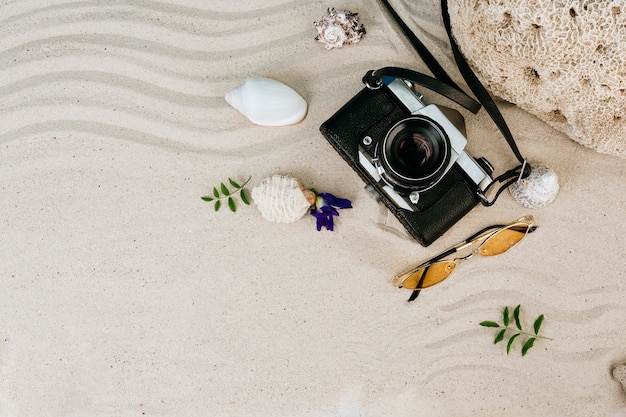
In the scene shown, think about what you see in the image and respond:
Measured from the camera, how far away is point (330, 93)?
1.32 meters

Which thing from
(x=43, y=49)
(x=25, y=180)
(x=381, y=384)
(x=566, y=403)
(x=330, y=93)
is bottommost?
(x=566, y=403)

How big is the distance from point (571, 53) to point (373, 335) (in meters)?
0.80

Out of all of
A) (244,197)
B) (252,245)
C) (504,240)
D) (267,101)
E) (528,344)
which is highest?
(267,101)

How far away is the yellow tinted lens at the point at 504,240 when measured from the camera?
4.23ft

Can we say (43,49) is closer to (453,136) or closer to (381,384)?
(453,136)

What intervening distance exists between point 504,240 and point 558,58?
46 centimetres

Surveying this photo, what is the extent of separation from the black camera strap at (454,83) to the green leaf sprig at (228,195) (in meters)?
0.41

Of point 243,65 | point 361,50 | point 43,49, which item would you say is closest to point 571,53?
point 361,50

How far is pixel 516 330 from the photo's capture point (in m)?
1.33

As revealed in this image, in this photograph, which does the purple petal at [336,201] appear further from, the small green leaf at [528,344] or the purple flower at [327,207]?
the small green leaf at [528,344]

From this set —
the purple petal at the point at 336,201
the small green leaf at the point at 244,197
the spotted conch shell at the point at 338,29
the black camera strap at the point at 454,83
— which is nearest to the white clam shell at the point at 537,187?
the black camera strap at the point at 454,83

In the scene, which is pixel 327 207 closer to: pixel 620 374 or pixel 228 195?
pixel 228 195

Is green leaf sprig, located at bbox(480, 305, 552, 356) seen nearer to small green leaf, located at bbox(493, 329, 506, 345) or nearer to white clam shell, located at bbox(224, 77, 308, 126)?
small green leaf, located at bbox(493, 329, 506, 345)

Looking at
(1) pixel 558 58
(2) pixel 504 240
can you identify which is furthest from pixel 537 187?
(1) pixel 558 58
